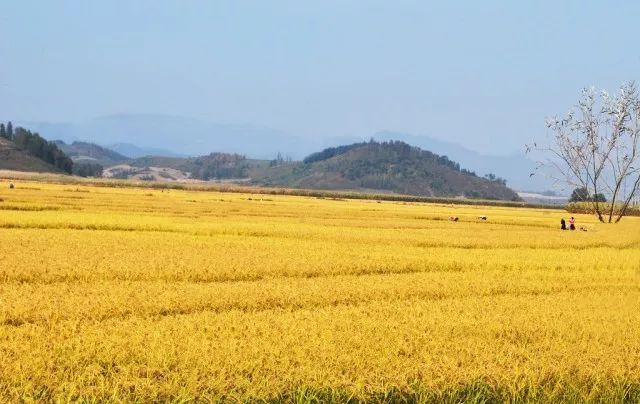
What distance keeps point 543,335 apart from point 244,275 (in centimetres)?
741

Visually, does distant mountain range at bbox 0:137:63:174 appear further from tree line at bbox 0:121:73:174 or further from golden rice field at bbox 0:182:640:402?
golden rice field at bbox 0:182:640:402

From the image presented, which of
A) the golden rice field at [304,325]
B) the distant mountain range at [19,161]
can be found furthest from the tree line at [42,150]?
the golden rice field at [304,325]

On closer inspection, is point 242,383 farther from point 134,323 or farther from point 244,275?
point 244,275

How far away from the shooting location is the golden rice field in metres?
7.04

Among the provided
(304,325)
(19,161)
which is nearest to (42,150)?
(19,161)

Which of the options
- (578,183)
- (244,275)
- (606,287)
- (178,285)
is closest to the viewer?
(178,285)

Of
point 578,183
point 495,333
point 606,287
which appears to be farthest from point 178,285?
point 578,183

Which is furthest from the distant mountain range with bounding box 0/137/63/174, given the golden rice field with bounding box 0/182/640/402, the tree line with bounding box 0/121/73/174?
the golden rice field with bounding box 0/182/640/402

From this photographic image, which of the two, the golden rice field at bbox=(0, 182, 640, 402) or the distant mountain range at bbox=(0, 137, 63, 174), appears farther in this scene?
the distant mountain range at bbox=(0, 137, 63, 174)

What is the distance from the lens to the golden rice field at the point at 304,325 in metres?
7.04

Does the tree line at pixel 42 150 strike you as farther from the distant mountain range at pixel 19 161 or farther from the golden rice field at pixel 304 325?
the golden rice field at pixel 304 325

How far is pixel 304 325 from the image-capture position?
9891mm

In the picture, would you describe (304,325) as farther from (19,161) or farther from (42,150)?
(42,150)

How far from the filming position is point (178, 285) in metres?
13.7
